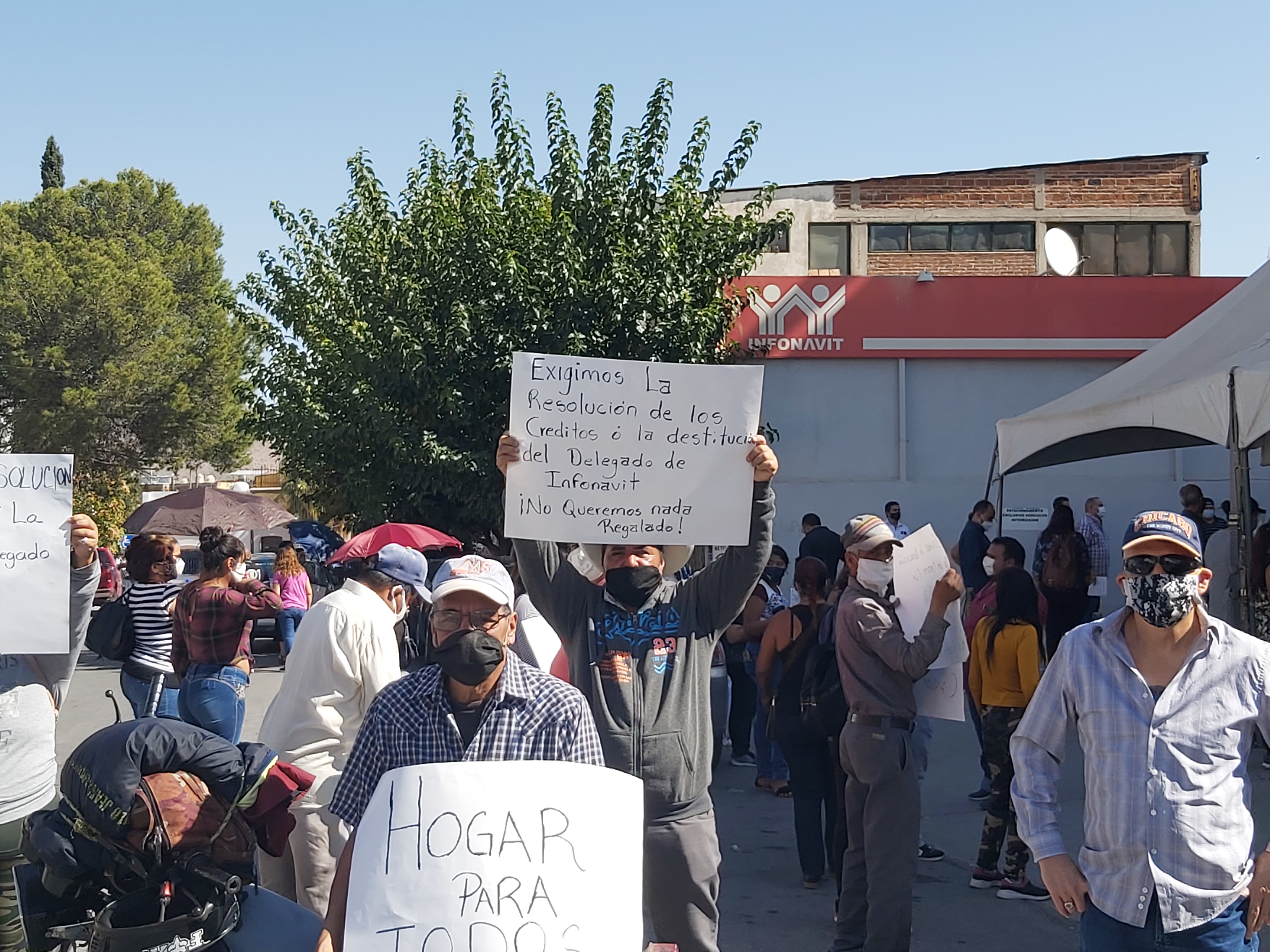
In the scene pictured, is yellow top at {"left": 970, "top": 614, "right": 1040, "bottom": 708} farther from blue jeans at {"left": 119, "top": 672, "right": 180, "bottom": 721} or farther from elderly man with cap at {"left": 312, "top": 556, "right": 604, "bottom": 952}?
blue jeans at {"left": 119, "top": 672, "right": 180, "bottom": 721}

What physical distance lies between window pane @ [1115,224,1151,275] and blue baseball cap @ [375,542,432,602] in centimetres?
2310

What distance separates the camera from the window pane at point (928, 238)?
82.6 ft

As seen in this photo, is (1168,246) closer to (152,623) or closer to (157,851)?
(152,623)

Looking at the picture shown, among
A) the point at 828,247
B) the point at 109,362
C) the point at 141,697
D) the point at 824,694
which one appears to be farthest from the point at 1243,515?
the point at 109,362

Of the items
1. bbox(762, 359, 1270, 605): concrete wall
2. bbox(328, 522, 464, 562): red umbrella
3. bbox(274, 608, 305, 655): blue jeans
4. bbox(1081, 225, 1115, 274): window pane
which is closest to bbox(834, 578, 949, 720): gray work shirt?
bbox(328, 522, 464, 562): red umbrella

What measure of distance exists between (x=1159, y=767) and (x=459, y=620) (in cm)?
180

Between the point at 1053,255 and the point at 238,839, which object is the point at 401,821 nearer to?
the point at 238,839

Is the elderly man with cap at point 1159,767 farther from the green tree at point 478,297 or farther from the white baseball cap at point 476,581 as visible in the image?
the green tree at point 478,297

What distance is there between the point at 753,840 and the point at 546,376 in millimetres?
4471

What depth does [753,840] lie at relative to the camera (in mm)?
7742

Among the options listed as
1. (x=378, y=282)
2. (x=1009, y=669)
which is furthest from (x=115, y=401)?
Result: (x=1009, y=669)

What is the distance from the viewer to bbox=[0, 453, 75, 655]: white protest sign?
4535 millimetres

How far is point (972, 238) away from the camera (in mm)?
25344

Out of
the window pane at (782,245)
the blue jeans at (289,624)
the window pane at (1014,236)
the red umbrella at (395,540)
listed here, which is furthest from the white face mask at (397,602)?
the window pane at (1014,236)
